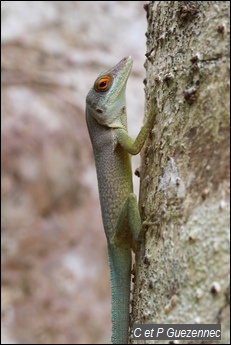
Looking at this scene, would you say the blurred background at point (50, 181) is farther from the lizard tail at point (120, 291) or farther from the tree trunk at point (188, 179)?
the tree trunk at point (188, 179)

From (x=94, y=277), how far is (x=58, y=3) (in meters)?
2.86

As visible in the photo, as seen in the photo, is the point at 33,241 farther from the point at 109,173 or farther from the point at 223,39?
the point at 223,39

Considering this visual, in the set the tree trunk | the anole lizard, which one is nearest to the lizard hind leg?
the anole lizard

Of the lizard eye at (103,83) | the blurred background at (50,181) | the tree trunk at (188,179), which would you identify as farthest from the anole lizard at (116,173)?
the blurred background at (50,181)

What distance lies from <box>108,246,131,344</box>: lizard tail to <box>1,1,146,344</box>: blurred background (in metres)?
3.39

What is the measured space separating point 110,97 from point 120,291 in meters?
0.76

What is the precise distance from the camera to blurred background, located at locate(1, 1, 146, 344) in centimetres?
539

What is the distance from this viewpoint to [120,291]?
1948 millimetres

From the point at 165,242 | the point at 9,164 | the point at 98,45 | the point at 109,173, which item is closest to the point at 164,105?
the point at 165,242

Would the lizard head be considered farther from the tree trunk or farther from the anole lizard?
the tree trunk

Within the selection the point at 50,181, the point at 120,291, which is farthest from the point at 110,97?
the point at 50,181

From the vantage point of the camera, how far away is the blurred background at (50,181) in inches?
212

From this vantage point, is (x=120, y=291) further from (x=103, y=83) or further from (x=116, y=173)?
(x=103, y=83)

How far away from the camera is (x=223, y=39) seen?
1.45 metres
